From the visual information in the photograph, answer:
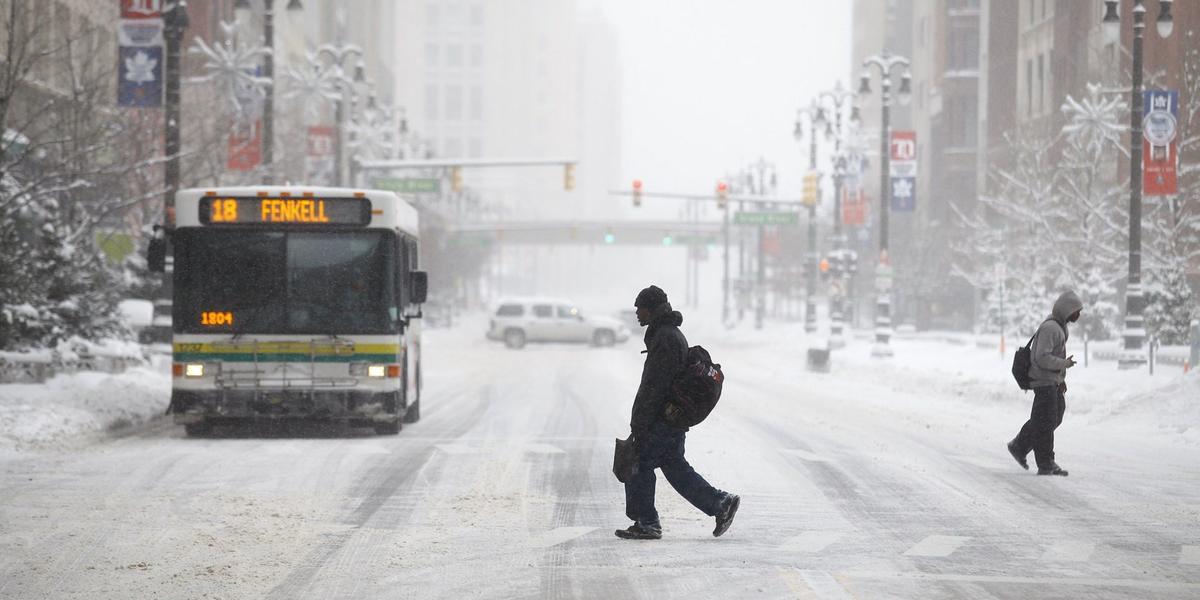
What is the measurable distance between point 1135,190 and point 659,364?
65.0 feet

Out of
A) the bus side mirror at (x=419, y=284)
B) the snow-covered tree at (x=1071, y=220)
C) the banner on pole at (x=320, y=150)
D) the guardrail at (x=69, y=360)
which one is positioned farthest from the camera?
the banner on pole at (x=320, y=150)

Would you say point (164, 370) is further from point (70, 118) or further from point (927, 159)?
point (927, 159)

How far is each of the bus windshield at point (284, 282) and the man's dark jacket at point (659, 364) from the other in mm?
8275

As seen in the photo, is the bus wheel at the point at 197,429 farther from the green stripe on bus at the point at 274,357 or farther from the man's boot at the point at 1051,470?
the man's boot at the point at 1051,470

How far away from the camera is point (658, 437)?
10352 millimetres

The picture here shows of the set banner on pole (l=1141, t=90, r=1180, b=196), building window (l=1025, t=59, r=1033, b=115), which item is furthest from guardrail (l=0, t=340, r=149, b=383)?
building window (l=1025, t=59, r=1033, b=115)

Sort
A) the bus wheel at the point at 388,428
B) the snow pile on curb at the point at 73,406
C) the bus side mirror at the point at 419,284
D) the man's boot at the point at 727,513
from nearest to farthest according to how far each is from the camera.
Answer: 1. the man's boot at the point at 727,513
2. the snow pile on curb at the point at 73,406
3. the bus side mirror at the point at 419,284
4. the bus wheel at the point at 388,428

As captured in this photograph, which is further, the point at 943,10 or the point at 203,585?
the point at 943,10

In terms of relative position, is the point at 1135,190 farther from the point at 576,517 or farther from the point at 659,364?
the point at 659,364

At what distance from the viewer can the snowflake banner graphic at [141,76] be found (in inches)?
974

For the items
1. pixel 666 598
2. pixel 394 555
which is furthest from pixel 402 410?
pixel 666 598

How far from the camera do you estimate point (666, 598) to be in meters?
8.55

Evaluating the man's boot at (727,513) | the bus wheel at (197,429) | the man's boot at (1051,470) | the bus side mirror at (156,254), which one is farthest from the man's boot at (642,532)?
the bus wheel at (197,429)

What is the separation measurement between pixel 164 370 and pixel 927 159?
73.9 m
